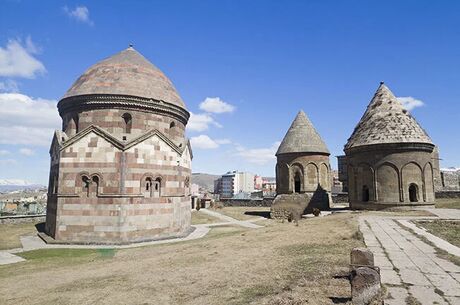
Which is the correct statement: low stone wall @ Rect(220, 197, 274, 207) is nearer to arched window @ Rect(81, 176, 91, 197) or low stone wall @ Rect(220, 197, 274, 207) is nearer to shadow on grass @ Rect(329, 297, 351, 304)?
arched window @ Rect(81, 176, 91, 197)

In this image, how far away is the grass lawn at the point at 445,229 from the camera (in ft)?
35.1

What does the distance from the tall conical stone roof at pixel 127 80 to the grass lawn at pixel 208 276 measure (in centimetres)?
991

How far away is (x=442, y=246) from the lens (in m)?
9.18

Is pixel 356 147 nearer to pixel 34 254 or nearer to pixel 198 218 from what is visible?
pixel 198 218

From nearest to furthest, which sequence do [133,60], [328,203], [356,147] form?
[133,60]
[356,147]
[328,203]

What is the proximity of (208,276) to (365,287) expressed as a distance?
401cm

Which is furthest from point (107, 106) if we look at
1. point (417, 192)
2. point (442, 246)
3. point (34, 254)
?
point (417, 192)

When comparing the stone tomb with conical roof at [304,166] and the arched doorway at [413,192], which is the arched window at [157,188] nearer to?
the stone tomb with conical roof at [304,166]

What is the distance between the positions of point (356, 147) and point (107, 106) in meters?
17.9

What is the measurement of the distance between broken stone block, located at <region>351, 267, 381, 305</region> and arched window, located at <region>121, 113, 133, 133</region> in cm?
1576

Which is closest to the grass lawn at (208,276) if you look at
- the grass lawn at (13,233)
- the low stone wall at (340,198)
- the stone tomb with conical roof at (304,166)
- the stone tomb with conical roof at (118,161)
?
the stone tomb with conical roof at (118,161)

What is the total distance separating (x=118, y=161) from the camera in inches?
658

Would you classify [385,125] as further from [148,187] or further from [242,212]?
[148,187]

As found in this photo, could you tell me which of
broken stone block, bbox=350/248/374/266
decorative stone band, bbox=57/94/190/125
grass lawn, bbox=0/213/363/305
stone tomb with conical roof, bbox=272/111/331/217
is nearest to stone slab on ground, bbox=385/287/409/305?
broken stone block, bbox=350/248/374/266
